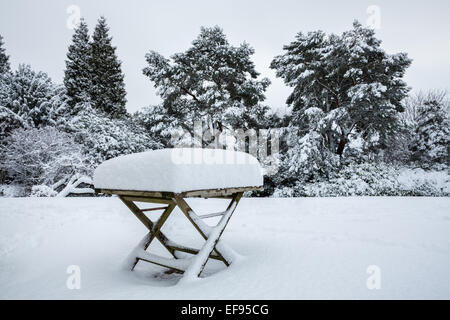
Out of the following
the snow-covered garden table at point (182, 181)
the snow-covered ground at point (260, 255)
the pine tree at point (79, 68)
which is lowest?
the snow-covered ground at point (260, 255)

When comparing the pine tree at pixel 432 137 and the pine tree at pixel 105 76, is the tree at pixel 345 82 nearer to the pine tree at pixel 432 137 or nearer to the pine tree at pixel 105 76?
the pine tree at pixel 432 137

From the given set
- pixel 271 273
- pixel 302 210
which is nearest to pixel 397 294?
pixel 271 273

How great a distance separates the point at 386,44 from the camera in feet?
28.5

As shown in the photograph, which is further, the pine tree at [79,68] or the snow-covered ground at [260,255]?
the pine tree at [79,68]

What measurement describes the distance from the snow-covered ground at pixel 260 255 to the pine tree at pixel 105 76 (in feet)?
50.3

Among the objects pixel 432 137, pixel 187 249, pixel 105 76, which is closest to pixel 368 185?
pixel 432 137

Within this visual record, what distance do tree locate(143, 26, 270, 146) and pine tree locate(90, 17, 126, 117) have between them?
31.8ft

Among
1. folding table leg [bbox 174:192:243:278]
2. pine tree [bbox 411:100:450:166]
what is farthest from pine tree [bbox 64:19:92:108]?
pine tree [bbox 411:100:450:166]

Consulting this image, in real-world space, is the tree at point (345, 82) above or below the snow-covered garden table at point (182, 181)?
above

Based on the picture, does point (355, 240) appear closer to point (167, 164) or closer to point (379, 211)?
point (379, 211)

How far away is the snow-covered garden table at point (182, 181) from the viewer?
63.4 inches

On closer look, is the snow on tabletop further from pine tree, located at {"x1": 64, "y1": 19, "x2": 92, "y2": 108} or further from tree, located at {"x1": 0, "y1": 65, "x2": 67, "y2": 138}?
pine tree, located at {"x1": 64, "y1": 19, "x2": 92, "y2": 108}

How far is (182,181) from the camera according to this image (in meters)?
1.58

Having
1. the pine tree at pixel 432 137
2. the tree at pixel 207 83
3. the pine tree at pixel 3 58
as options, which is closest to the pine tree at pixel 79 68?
the tree at pixel 207 83
